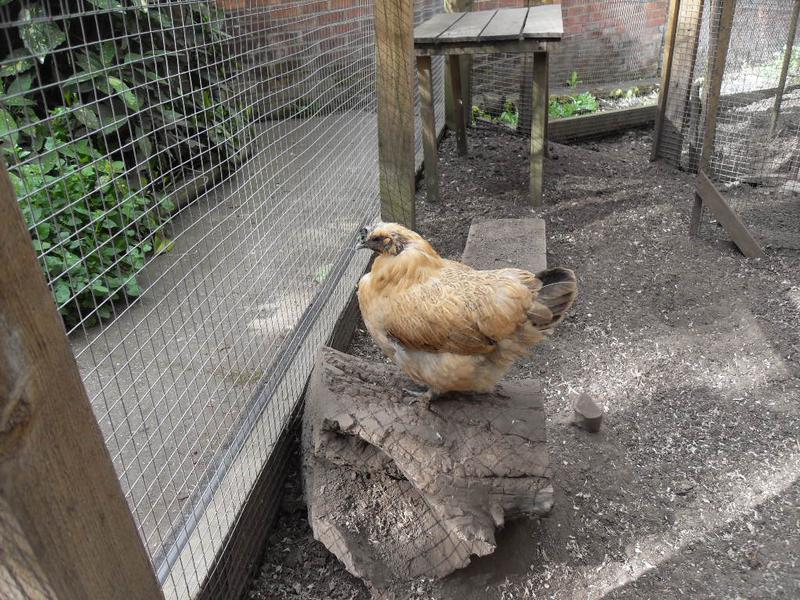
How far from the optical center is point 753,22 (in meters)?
5.65

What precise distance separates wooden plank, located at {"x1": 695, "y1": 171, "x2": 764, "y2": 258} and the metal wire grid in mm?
3375

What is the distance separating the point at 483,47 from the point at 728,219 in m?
2.23

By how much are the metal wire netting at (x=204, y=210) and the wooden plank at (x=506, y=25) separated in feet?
3.83

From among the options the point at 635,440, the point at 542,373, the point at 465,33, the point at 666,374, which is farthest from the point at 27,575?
the point at 465,33

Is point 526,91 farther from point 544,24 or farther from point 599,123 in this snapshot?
point 544,24

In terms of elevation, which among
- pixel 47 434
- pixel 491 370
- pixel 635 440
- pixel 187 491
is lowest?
pixel 635 440

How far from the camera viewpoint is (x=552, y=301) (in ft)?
8.22

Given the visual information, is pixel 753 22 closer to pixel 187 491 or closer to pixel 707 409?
pixel 707 409

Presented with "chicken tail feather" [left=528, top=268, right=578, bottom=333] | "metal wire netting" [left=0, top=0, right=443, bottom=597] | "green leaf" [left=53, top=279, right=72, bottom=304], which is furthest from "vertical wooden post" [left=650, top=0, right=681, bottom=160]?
"green leaf" [left=53, top=279, right=72, bottom=304]

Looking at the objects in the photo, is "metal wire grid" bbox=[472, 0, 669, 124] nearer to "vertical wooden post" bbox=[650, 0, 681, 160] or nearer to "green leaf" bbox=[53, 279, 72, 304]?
"vertical wooden post" bbox=[650, 0, 681, 160]

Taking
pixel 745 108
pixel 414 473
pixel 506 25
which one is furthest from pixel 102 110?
pixel 745 108

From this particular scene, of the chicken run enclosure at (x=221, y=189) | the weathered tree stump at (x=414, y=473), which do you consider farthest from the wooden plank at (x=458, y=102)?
the weathered tree stump at (x=414, y=473)

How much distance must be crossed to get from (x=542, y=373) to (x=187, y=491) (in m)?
1.92

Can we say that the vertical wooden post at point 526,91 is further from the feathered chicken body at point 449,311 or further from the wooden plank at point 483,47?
the feathered chicken body at point 449,311
